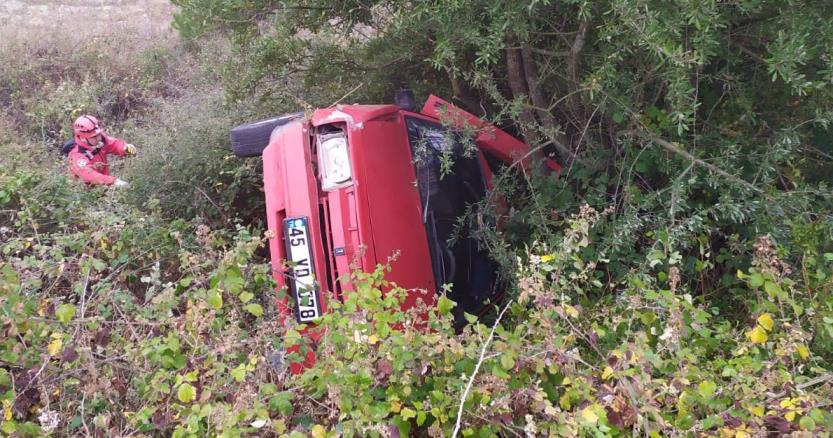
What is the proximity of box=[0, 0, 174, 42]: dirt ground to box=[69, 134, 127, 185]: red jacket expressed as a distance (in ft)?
15.8

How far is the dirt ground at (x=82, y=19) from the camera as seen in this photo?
9859 millimetres

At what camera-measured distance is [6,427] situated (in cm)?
213

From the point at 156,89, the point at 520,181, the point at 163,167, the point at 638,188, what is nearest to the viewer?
the point at 638,188

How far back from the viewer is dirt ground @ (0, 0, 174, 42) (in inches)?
388

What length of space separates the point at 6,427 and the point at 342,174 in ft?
6.49

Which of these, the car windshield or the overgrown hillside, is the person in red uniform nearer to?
the overgrown hillside

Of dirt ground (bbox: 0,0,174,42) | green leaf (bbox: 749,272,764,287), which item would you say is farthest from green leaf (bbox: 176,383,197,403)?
dirt ground (bbox: 0,0,174,42)

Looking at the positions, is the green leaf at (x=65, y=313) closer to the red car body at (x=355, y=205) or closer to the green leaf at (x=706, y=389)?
the red car body at (x=355, y=205)

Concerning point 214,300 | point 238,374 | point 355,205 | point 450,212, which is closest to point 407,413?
point 238,374

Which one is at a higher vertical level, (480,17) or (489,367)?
(480,17)

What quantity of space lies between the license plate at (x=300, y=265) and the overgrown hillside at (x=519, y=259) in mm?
183

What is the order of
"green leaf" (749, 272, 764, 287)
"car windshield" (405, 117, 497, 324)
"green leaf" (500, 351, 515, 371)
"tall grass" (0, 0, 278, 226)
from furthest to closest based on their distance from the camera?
"tall grass" (0, 0, 278, 226) < "car windshield" (405, 117, 497, 324) < "green leaf" (749, 272, 764, 287) < "green leaf" (500, 351, 515, 371)

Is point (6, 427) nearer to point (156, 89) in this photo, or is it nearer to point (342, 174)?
point (342, 174)

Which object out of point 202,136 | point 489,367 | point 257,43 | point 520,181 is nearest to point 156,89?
point 202,136
